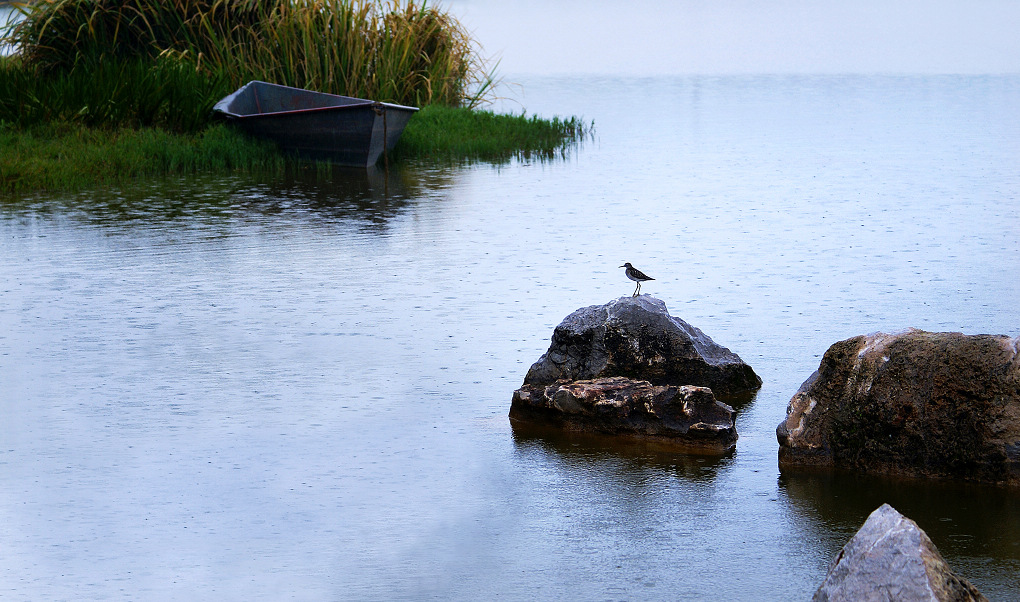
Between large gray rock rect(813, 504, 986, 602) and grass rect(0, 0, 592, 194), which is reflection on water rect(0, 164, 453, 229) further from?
large gray rock rect(813, 504, 986, 602)

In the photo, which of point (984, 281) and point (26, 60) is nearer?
point (984, 281)

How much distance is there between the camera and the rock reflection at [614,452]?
6.18m

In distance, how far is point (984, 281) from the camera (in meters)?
9.88

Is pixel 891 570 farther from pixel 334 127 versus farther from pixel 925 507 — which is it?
pixel 334 127

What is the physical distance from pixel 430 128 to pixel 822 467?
15274 mm

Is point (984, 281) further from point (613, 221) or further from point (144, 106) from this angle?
point (144, 106)

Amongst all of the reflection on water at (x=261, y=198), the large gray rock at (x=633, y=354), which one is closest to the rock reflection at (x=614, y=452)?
the large gray rock at (x=633, y=354)

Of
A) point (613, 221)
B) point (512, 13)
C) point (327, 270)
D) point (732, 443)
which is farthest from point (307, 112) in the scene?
point (512, 13)

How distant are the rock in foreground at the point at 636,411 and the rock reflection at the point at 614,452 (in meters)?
0.06

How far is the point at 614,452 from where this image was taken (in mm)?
6410

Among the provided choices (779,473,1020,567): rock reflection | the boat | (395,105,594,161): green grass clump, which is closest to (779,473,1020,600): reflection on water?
(779,473,1020,567): rock reflection

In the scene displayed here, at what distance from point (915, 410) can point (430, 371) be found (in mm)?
2902

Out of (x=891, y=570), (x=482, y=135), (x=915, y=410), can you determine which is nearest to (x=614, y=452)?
(x=915, y=410)

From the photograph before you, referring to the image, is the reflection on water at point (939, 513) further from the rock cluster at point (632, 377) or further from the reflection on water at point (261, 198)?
→ the reflection on water at point (261, 198)
